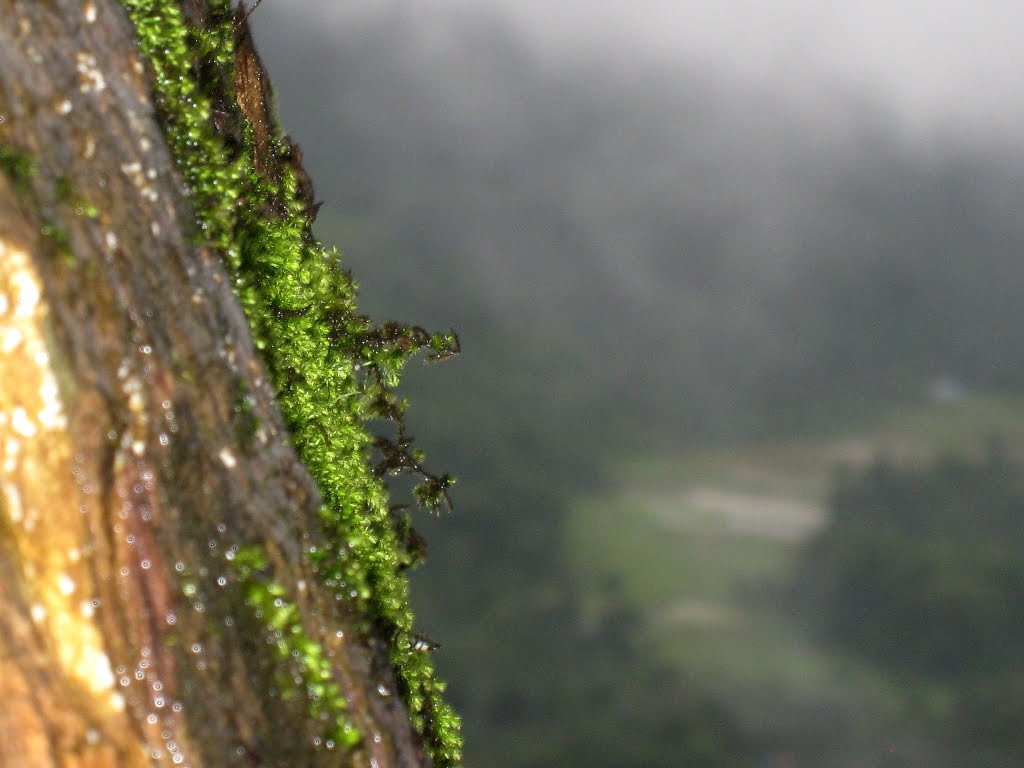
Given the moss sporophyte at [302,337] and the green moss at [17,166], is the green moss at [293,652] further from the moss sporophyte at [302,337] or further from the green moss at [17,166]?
the green moss at [17,166]

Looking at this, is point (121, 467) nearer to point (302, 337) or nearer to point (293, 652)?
point (293, 652)

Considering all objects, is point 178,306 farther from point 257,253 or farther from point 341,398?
point 341,398

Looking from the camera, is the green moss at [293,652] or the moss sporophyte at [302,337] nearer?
the green moss at [293,652]

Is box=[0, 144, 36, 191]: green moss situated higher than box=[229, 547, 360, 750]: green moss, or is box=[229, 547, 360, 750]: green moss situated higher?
box=[0, 144, 36, 191]: green moss

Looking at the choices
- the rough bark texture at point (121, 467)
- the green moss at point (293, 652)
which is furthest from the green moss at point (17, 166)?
the green moss at point (293, 652)

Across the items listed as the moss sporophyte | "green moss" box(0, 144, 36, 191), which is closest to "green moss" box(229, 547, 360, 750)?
the moss sporophyte

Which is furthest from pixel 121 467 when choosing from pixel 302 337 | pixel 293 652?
pixel 302 337

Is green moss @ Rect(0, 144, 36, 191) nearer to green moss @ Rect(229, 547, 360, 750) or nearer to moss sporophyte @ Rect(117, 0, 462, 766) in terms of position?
moss sporophyte @ Rect(117, 0, 462, 766)
